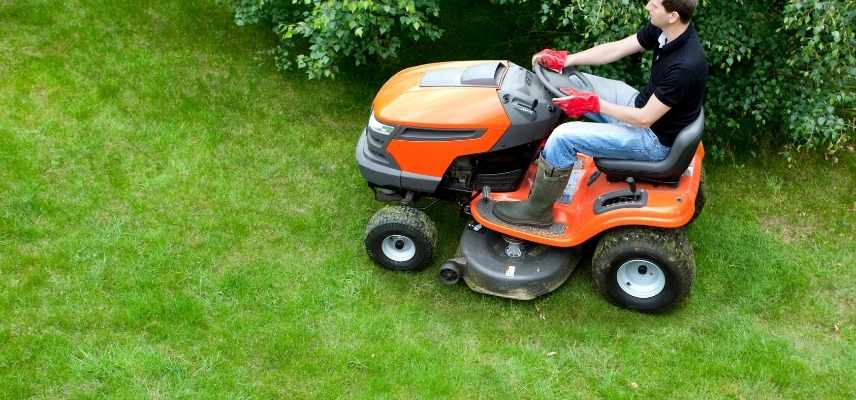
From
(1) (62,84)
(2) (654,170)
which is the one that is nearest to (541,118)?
(2) (654,170)

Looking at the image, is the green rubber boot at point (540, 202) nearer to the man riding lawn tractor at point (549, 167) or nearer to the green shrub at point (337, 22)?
the man riding lawn tractor at point (549, 167)

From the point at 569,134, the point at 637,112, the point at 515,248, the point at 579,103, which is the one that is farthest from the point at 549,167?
the point at 515,248

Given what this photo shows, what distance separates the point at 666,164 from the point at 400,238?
59.5 inches

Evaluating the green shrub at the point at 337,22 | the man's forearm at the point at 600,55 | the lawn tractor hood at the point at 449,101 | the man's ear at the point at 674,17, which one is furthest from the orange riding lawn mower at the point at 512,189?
the green shrub at the point at 337,22

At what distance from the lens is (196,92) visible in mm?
6309

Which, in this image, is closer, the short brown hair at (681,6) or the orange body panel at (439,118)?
the short brown hair at (681,6)

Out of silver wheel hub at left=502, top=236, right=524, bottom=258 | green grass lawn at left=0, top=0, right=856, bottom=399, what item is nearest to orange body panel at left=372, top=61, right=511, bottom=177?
silver wheel hub at left=502, top=236, right=524, bottom=258

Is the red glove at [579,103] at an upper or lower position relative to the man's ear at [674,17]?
lower

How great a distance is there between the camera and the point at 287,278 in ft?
15.5

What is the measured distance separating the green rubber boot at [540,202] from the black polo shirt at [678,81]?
0.53 metres

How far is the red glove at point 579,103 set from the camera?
4.07 meters

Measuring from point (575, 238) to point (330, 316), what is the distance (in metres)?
1.36

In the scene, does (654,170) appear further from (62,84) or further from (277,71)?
(62,84)

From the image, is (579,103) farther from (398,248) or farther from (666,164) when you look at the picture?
(398,248)
